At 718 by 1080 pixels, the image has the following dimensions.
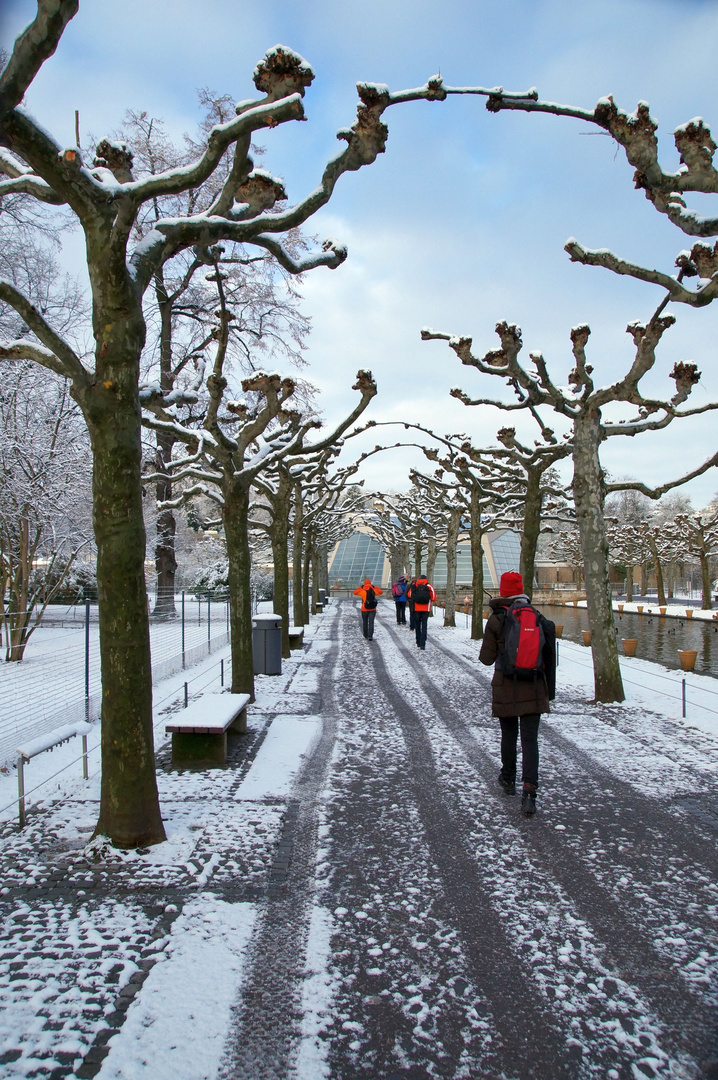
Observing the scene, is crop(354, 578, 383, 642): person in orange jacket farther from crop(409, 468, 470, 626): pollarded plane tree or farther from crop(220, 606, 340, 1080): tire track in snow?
crop(220, 606, 340, 1080): tire track in snow

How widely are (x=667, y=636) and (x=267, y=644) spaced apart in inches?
694

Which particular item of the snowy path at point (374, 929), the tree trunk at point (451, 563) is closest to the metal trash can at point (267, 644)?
the snowy path at point (374, 929)

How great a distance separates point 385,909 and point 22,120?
5.00m

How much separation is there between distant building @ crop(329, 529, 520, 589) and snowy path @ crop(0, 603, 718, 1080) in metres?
55.8

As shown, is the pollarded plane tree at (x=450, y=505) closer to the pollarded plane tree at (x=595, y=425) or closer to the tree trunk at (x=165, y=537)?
the tree trunk at (x=165, y=537)

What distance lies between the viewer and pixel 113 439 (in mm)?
4691

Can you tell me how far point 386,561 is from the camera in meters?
72.1

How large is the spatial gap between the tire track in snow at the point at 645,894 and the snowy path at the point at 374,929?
0.05 ft

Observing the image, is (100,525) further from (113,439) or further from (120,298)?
(120,298)

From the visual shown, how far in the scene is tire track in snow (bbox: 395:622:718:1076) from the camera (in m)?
3.04

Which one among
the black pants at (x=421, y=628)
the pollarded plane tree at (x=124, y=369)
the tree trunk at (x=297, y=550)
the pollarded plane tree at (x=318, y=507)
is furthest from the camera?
the pollarded plane tree at (x=318, y=507)

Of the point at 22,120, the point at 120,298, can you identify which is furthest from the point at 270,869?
the point at 22,120

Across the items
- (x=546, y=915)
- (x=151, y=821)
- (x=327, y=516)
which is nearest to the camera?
(x=546, y=915)

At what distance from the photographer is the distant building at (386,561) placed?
63.8 m
